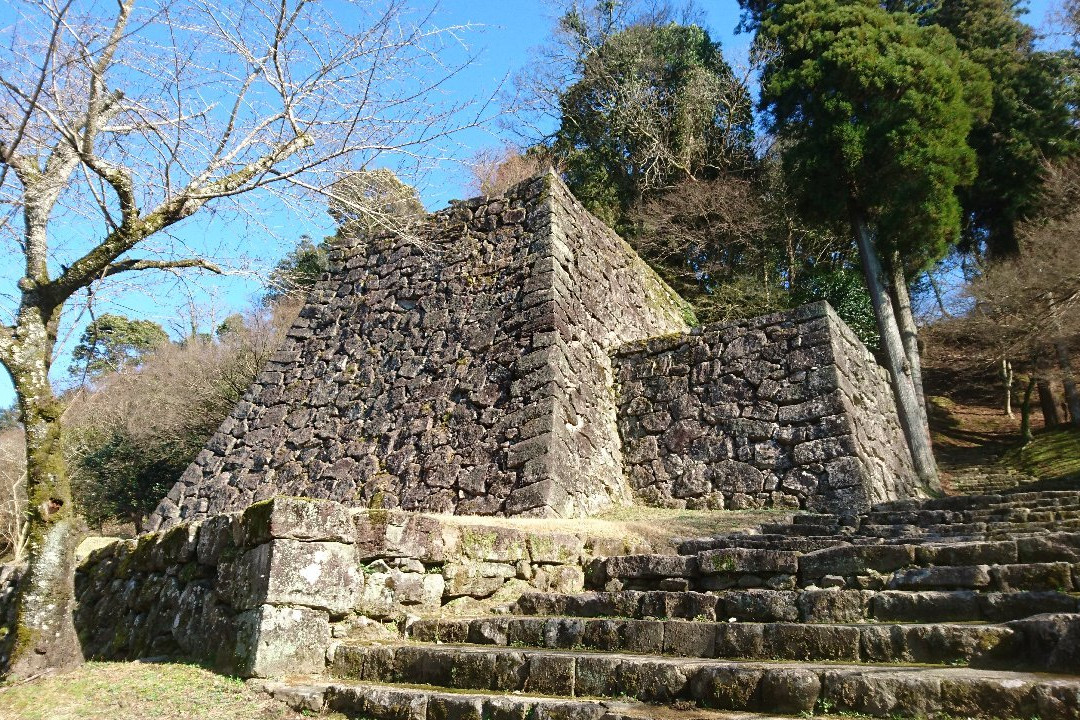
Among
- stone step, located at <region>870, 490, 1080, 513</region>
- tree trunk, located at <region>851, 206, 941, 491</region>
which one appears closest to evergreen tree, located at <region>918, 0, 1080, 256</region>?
tree trunk, located at <region>851, 206, 941, 491</region>

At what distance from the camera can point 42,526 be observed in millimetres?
4176

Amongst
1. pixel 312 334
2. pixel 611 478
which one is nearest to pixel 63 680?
pixel 611 478

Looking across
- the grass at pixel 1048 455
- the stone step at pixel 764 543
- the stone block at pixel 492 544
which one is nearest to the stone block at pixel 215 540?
the stone block at pixel 492 544

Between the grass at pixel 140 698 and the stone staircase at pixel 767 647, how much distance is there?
0.18 m

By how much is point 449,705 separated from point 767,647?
1379mm

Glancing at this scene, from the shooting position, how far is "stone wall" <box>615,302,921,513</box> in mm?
7844

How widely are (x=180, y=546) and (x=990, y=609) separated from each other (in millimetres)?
4506

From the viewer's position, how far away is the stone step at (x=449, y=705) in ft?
8.79

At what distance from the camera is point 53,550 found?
417 centimetres

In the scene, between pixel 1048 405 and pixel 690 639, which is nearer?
pixel 690 639

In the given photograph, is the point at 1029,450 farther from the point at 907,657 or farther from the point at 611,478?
the point at 907,657

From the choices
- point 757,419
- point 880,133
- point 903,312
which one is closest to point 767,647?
point 757,419

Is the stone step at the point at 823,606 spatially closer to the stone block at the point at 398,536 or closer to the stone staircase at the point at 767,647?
the stone staircase at the point at 767,647

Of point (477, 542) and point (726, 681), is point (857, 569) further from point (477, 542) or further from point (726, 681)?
point (477, 542)
